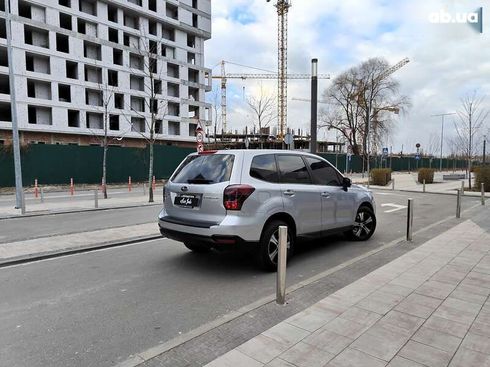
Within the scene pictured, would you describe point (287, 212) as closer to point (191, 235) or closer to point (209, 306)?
point (191, 235)

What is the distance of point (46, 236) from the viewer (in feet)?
27.2

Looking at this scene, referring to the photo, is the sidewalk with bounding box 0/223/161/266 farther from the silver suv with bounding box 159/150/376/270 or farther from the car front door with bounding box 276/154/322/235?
the car front door with bounding box 276/154/322/235

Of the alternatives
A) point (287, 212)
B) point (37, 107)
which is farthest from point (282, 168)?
point (37, 107)

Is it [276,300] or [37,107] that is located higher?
[37,107]

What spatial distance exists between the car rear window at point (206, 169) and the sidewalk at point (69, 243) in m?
2.61

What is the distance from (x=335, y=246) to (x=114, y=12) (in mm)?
54173

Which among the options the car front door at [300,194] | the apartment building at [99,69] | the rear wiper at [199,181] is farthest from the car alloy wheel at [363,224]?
the apartment building at [99,69]

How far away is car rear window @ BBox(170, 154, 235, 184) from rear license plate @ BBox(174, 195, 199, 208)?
0.80 ft

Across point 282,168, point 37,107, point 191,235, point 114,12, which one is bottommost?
point 191,235

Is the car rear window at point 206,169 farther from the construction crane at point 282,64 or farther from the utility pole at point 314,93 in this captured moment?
the construction crane at point 282,64

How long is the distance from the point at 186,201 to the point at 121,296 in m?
1.61

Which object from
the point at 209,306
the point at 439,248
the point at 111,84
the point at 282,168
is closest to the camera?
the point at 209,306

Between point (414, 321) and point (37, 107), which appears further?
point (37, 107)

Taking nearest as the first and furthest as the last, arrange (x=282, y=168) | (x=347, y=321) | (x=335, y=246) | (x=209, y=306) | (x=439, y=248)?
(x=347, y=321) < (x=209, y=306) < (x=282, y=168) < (x=439, y=248) < (x=335, y=246)
